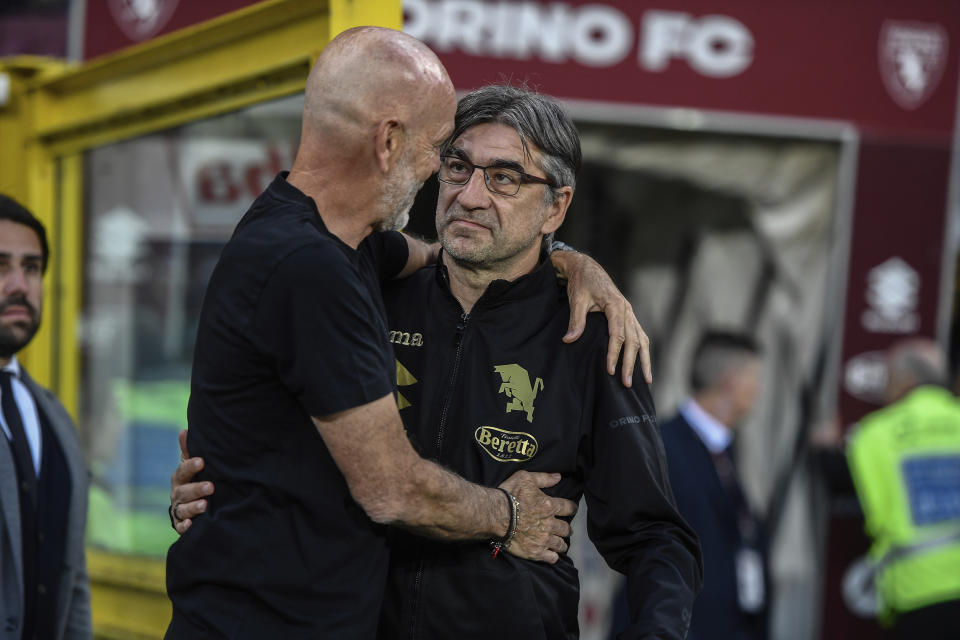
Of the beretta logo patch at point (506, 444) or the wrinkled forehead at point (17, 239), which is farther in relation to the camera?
the wrinkled forehead at point (17, 239)

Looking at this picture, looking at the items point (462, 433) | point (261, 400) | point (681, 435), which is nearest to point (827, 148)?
point (681, 435)

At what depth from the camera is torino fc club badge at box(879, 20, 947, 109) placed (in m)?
7.11

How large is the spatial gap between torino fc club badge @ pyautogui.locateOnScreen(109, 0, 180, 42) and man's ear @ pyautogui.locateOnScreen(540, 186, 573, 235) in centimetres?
462

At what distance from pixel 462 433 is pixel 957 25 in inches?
224

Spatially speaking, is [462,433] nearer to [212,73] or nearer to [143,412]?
[212,73]

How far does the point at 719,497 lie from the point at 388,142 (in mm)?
3050

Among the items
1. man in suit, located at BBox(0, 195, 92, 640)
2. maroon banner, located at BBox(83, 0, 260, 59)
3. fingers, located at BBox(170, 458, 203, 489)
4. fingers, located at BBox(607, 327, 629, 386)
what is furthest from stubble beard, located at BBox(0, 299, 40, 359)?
maroon banner, located at BBox(83, 0, 260, 59)

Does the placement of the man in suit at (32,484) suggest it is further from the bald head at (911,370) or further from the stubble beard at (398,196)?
the bald head at (911,370)

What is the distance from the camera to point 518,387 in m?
2.67

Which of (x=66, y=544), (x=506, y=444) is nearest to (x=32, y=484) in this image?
(x=66, y=544)

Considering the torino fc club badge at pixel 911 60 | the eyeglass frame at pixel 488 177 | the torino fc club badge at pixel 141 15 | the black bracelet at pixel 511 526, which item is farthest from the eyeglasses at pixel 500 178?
the torino fc club badge at pixel 911 60

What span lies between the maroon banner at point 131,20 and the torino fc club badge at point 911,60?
3675mm

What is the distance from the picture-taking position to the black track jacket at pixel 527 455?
257cm

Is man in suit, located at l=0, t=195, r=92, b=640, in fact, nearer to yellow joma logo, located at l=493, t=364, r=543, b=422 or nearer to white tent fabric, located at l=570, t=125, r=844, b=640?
yellow joma logo, located at l=493, t=364, r=543, b=422
